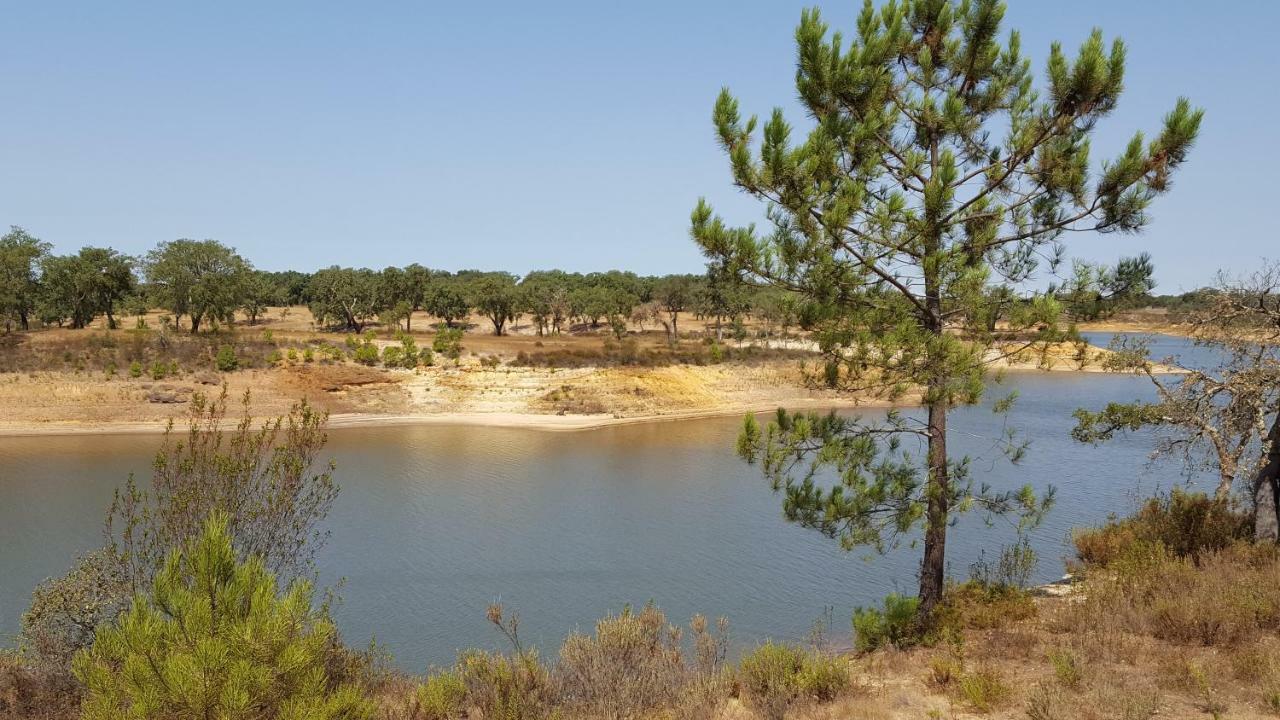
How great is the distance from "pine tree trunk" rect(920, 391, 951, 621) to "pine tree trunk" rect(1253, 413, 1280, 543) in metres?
5.42

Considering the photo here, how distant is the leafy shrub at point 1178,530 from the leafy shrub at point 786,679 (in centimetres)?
745

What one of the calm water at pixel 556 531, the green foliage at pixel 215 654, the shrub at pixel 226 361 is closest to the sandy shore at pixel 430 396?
the shrub at pixel 226 361

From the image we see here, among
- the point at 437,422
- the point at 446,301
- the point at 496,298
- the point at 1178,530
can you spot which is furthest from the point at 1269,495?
the point at 446,301

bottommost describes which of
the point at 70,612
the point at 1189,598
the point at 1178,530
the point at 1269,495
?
the point at 70,612

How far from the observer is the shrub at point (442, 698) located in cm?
888

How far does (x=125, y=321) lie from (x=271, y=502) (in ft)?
296

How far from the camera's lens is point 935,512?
11.6 metres

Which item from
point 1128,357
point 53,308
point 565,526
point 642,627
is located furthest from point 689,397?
point 53,308

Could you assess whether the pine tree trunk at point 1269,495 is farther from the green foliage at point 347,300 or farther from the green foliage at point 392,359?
the green foliage at point 347,300

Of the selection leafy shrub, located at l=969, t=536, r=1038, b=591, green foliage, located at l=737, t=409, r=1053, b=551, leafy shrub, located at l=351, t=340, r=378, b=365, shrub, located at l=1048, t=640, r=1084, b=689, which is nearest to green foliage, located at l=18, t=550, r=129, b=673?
green foliage, located at l=737, t=409, r=1053, b=551

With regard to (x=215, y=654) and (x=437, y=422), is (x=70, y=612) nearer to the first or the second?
(x=215, y=654)

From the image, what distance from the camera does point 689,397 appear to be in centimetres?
5822

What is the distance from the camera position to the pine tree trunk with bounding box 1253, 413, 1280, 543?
42.0ft

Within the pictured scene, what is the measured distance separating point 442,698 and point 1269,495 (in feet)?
43.2
